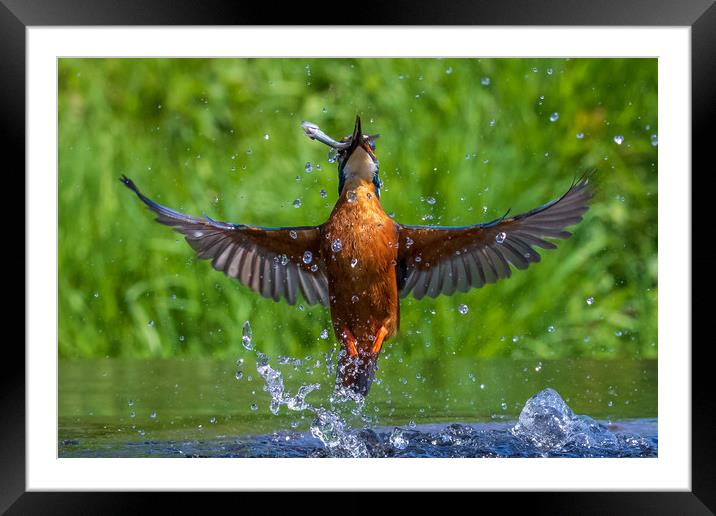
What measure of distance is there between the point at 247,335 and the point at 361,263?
245 centimetres

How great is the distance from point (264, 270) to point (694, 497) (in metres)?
2.17

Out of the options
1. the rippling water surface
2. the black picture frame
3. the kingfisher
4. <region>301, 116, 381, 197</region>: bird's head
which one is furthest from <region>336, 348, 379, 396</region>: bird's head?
the black picture frame

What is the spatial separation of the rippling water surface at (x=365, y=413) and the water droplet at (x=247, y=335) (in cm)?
35

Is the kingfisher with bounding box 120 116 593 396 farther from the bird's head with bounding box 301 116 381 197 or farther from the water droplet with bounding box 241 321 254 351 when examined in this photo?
the water droplet with bounding box 241 321 254 351

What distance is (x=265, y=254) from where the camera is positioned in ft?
15.8

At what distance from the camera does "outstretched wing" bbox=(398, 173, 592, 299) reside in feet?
14.3

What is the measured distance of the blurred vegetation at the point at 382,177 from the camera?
22.4 ft

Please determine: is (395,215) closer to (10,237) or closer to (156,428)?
(156,428)

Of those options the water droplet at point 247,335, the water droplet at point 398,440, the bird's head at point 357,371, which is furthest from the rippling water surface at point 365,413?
the water droplet at point 247,335

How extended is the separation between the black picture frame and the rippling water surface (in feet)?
1.28

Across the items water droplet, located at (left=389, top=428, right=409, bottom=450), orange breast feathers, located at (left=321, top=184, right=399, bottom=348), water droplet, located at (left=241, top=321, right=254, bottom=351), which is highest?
orange breast feathers, located at (left=321, top=184, right=399, bottom=348)
